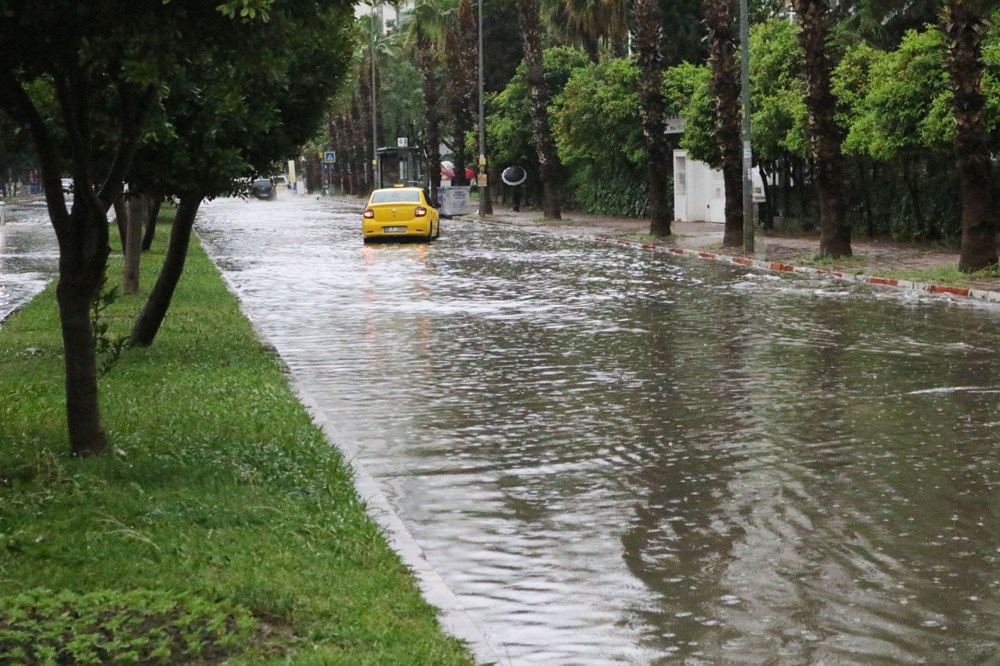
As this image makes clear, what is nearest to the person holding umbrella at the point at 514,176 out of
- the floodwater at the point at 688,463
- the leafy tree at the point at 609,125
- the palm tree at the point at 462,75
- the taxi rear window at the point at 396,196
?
the palm tree at the point at 462,75

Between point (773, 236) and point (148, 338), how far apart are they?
87.1 feet

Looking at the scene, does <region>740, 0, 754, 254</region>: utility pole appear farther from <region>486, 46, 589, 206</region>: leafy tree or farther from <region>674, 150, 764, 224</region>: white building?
<region>486, 46, 589, 206</region>: leafy tree

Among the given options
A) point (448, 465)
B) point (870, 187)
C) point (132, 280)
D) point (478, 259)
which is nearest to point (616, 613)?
point (448, 465)

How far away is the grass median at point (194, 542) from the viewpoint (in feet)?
19.3

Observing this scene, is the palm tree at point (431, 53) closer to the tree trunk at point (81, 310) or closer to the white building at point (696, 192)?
the white building at point (696, 192)

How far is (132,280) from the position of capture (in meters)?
23.8

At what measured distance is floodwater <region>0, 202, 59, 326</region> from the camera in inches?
995

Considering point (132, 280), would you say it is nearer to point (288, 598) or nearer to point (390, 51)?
point (288, 598)

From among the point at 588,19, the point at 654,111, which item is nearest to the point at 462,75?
the point at 588,19

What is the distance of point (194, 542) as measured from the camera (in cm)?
759

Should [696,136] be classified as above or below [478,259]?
above

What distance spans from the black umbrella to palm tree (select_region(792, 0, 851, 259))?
35.3 m

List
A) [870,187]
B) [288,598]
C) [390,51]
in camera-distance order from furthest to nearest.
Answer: [390,51] < [870,187] < [288,598]

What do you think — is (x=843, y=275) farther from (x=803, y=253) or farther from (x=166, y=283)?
(x=166, y=283)
